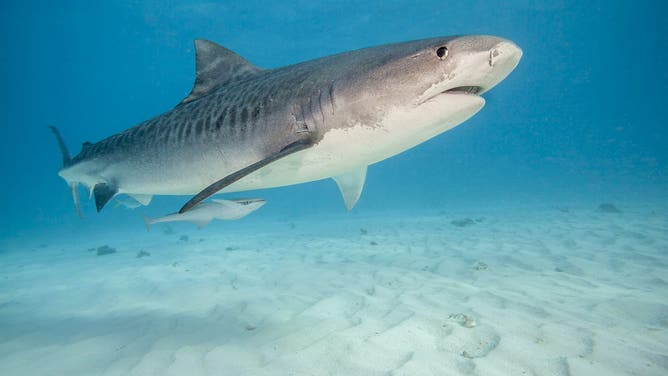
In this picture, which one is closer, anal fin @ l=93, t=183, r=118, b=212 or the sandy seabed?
the sandy seabed

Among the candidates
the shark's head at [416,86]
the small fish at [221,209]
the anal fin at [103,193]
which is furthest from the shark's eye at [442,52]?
the anal fin at [103,193]

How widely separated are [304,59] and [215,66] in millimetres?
54224

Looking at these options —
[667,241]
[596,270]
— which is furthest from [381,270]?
[667,241]

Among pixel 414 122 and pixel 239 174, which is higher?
pixel 414 122

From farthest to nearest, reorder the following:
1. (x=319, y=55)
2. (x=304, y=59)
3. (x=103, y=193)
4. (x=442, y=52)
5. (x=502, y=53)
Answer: (x=304, y=59)
(x=319, y=55)
(x=103, y=193)
(x=442, y=52)
(x=502, y=53)

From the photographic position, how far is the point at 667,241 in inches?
274

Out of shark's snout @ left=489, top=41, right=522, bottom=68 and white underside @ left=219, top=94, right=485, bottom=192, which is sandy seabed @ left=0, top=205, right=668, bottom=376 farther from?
shark's snout @ left=489, top=41, right=522, bottom=68

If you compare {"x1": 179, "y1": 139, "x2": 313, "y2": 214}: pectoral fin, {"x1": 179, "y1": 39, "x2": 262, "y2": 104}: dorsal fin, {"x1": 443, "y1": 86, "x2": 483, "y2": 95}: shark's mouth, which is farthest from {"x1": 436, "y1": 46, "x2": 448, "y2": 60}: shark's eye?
{"x1": 179, "y1": 39, "x2": 262, "y2": 104}: dorsal fin

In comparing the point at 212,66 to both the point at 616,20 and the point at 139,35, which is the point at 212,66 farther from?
the point at 616,20

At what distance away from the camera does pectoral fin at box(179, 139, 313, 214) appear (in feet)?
7.43

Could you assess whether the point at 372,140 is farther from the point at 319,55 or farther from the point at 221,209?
the point at 319,55

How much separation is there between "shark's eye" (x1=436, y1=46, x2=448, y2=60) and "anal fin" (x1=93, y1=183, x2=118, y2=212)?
4354 mm

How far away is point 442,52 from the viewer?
210 centimetres

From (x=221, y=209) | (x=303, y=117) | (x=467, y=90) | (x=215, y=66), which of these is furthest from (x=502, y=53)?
(x=221, y=209)
